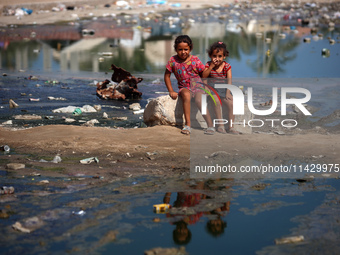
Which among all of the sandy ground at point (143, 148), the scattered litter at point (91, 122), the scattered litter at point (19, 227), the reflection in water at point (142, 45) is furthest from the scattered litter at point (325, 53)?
the scattered litter at point (19, 227)

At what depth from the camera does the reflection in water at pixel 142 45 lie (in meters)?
11.1

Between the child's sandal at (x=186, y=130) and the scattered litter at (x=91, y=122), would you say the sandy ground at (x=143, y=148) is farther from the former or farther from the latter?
the scattered litter at (x=91, y=122)

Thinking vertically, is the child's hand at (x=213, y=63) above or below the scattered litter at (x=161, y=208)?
above

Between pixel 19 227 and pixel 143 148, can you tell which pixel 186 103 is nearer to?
pixel 143 148

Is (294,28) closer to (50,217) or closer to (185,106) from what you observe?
(185,106)

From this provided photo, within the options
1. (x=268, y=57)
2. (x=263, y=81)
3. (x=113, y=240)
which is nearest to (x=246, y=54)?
(x=268, y=57)

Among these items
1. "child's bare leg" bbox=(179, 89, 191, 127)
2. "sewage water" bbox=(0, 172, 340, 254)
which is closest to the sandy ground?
"child's bare leg" bbox=(179, 89, 191, 127)

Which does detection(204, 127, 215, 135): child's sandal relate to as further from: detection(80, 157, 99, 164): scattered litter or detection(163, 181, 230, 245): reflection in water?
detection(163, 181, 230, 245): reflection in water

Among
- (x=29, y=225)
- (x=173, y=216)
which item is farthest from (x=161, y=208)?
(x=29, y=225)

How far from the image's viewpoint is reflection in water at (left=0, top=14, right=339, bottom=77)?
11062 mm

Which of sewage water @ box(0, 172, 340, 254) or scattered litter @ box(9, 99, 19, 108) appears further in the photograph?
scattered litter @ box(9, 99, 19, 108)

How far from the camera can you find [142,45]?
46.5 feet

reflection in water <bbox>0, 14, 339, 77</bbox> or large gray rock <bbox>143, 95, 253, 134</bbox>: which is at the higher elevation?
large gray rock <bbox>143, 95, 253, 134</bbox>

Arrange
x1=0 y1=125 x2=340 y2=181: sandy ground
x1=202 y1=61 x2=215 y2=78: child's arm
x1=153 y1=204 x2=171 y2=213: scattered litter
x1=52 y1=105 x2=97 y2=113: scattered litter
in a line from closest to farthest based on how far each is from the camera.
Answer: x1=153 y1=204 x2=171 y2=213: scattered litter
x1=0 y1=125 x2=340 y2=181: sandy ground
x1=202 y1=61 x2=215 y2=78: child's arm
x1=52 y1=105 x2=97 y2=113: scattered litter
